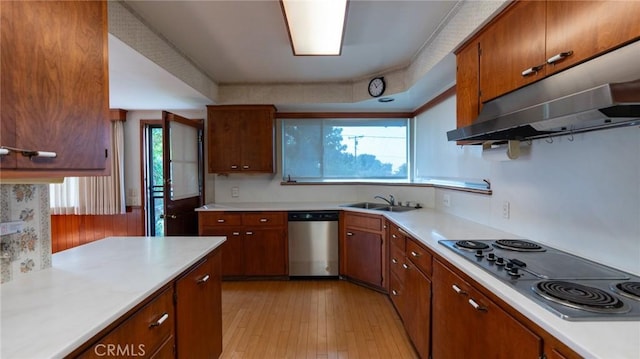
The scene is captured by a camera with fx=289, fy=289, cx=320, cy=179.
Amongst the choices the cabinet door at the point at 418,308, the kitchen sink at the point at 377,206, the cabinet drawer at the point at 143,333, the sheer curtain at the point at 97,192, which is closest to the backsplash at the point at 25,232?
the cabinet drawer at the point at 143,333

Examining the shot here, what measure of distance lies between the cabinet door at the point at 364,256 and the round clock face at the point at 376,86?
159cm

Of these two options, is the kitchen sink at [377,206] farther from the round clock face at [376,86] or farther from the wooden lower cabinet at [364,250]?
the round clock face at [376,86]

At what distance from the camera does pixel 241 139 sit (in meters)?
3.75

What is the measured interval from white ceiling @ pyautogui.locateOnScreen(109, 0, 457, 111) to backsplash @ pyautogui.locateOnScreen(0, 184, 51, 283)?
1.17m

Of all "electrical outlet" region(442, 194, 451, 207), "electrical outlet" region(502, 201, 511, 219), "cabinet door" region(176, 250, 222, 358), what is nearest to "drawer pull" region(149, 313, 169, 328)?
"cabinet door" region(176, 250, 222, 358)

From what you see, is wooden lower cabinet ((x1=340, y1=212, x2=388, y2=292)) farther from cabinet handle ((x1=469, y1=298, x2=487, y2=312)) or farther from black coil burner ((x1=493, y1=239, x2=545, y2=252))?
cabinet handle ((x1=469, y1=298, x2=487, y2=312))

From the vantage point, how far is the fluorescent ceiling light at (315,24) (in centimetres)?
176

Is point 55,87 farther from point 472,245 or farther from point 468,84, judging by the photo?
point 468,84

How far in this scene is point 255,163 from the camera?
12.3 ft

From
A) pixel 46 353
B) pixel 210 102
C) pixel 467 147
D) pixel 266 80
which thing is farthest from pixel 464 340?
pixel 210 102

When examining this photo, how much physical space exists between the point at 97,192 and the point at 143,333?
12.4 feet

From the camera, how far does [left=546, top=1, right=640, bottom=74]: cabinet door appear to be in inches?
37.4

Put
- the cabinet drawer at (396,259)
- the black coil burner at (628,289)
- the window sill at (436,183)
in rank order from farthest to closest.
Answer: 1. the cabinet drawer at (396,259)
2. the window sill at (436,183)
3. the black coil burner at (628,289)

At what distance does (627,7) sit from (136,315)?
1.99 meters
